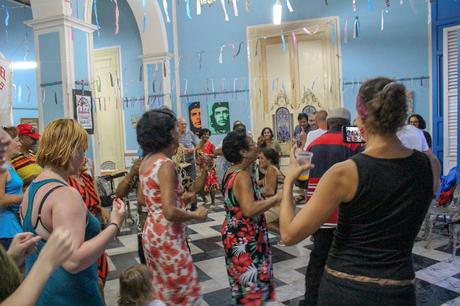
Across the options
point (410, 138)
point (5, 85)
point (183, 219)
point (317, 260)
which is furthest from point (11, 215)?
point (410, 138)

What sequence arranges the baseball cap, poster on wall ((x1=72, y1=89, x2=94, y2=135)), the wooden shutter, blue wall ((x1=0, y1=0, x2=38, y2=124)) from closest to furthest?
the baseball cap → poster on wall ((x1=72, y1=89, x2=94, y2=135)) → the wooden shutter → blue wall ((x1=0, y1=0, x2=38, y2=124))

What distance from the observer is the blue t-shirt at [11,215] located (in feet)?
8.32

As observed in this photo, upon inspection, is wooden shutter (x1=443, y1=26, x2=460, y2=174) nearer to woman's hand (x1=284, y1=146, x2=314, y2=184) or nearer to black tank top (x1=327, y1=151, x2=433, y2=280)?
black tank top (x1=327, y1=151, x2=433, y2=280)

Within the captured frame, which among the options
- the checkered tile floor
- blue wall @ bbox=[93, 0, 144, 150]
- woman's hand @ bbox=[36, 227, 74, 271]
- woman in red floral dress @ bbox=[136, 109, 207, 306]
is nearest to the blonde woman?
woman's hand @ bbox=[36, 227, 74, 271]

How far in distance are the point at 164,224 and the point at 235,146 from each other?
0.61 metres

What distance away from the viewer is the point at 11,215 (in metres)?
2.60

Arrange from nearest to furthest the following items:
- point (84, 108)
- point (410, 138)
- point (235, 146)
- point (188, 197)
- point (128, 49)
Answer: point (235, 146)
point (188, 197)
point (410, 138)
point (84, 108)
point (128, 49)

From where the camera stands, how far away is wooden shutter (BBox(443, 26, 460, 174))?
26.0 feet

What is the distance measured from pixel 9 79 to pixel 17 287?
449cm

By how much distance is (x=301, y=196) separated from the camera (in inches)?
289

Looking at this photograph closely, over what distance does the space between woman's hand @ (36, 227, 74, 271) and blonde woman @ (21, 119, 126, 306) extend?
0.85 ft

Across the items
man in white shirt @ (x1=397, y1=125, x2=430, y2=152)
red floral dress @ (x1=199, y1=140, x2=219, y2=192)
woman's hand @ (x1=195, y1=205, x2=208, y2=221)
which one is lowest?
red floral dress @ (x1=199, y1=140, x2=219, y2=192)

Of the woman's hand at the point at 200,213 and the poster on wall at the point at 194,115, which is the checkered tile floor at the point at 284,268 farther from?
the poster on wall at the point at 194,115

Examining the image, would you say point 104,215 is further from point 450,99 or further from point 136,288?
point 450,99
